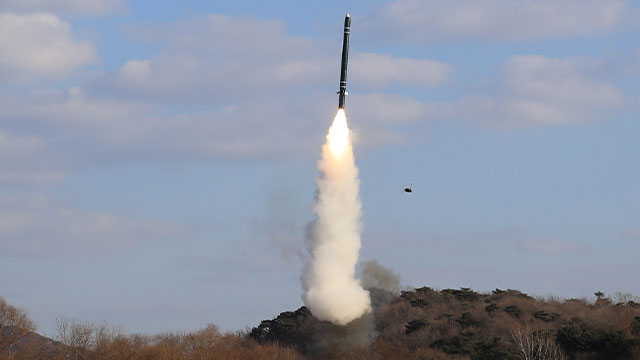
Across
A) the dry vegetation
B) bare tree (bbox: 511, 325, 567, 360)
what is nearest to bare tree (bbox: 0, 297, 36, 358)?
the dry vegetation

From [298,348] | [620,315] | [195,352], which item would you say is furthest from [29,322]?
[620,315]

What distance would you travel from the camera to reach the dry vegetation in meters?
90.0

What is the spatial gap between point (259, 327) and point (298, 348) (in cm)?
1607

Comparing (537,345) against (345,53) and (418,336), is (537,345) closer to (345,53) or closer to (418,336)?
(418,336)

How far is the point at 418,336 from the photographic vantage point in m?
108

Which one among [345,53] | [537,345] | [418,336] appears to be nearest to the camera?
[345,53]

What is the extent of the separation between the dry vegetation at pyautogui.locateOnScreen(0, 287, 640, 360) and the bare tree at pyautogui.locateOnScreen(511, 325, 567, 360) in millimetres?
162

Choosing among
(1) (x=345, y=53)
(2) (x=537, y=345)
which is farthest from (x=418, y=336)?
(1) (x=345, y=53)

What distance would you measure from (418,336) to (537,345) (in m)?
16.9

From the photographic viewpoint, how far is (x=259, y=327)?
121312 millimetres

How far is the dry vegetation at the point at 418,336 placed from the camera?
295 feet

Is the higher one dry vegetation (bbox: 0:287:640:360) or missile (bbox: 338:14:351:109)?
missile (bbox: 338:14:351:109)

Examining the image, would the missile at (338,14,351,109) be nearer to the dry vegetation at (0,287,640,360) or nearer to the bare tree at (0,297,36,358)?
the dry vegetation at (0,287,640,360)

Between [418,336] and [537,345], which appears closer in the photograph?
[537,345]
